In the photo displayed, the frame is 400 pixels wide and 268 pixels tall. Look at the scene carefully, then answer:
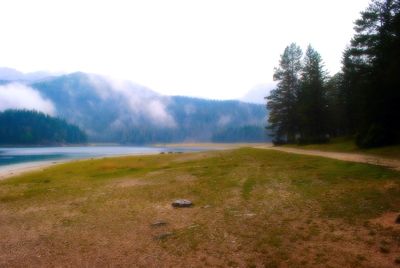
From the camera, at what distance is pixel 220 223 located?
17.0 meters

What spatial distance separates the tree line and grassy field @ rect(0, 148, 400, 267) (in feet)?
A: 57.5

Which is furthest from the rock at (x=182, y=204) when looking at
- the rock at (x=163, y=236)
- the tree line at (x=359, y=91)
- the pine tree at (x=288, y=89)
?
the pine tree at (x=288, y=89)

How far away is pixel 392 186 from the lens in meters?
20.1

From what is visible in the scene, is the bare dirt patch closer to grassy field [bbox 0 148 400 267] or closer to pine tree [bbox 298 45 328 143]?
grassy field [bbox 0 148 400 267]

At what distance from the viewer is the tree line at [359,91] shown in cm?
4081

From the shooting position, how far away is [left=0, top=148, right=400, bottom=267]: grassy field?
41.5 ft

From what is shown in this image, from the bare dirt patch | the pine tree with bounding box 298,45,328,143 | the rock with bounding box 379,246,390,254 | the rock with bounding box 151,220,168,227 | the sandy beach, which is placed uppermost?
the pine tree with bounding box 298,45,328,143

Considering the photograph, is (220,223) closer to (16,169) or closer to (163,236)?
(163,236)

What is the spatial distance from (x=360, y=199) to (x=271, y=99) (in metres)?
68.0

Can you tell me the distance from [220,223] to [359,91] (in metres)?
39.6

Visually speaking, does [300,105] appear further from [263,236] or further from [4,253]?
[4,253]

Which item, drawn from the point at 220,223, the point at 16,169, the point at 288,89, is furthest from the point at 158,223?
the point at 288,89

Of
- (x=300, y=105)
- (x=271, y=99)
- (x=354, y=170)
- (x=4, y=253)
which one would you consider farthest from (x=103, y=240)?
(x=271, y=99)

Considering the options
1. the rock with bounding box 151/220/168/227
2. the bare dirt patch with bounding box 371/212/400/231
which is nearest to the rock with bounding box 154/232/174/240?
the rock with bounding box 151/220/168/227
